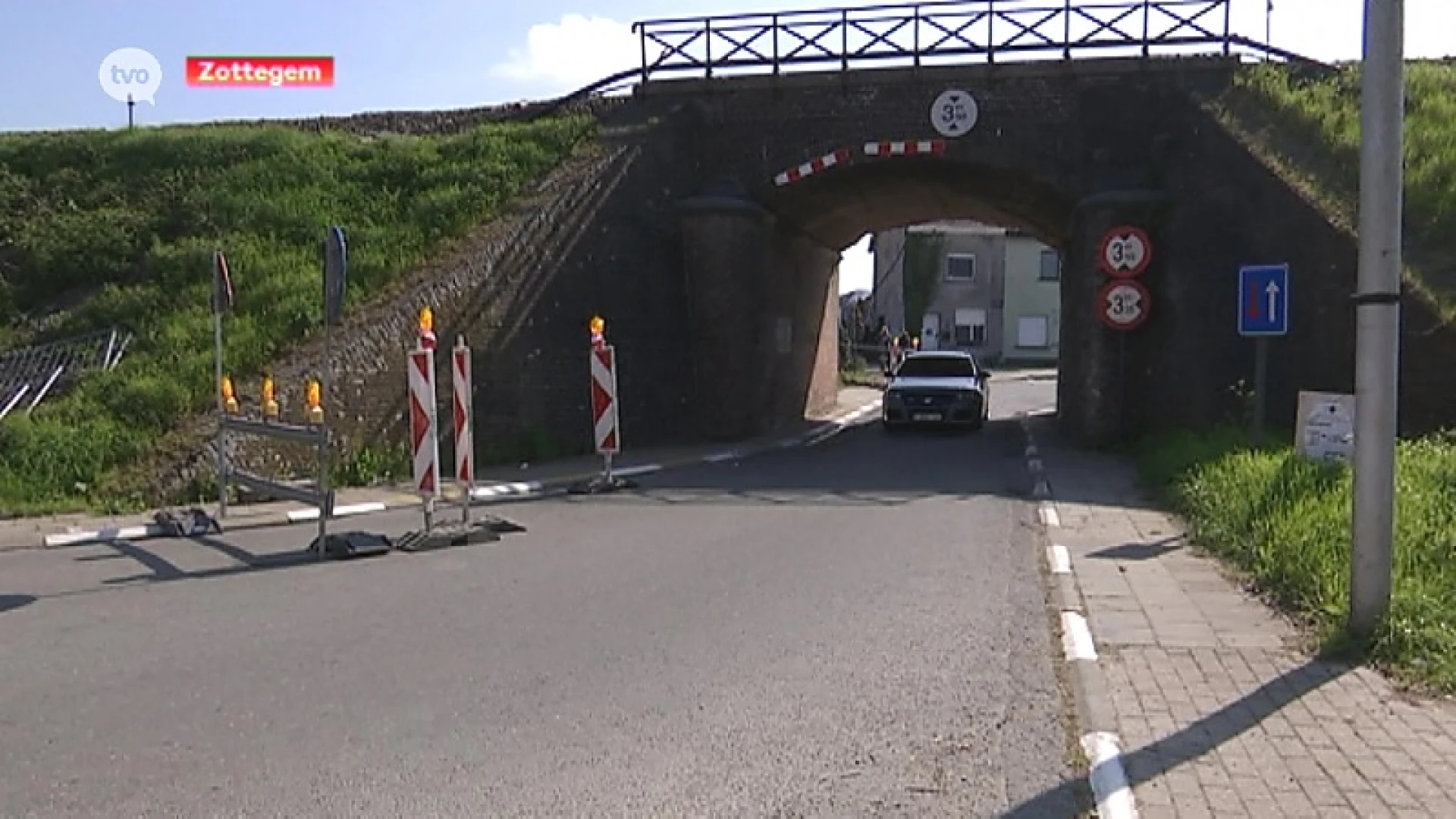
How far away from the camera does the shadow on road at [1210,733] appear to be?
4934mm

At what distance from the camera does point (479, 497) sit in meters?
14.9

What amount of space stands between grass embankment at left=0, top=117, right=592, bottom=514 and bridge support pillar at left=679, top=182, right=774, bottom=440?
2.73 meters

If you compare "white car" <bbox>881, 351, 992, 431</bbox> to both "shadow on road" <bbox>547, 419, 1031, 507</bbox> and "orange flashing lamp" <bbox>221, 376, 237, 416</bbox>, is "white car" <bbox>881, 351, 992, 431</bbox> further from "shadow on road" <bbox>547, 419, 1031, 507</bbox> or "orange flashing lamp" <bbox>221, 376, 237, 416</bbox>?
"orange flashing lamp" <bbox>221, 376, 237, 416</bbox>

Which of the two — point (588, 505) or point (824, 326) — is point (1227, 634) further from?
point (824, 326)

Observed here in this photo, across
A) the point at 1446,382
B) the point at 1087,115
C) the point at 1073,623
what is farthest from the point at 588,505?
the point at 1087,115

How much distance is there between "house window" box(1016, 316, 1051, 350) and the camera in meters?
64.0

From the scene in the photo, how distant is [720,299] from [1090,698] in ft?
55.5

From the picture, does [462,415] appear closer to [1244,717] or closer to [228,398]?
[228,398]

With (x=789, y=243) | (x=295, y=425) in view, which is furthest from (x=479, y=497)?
(x=789, y=243)

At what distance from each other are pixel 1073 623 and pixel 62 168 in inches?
812

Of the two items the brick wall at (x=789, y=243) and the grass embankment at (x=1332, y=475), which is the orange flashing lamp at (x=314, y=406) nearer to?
the brick wall at (x=789, y=243)

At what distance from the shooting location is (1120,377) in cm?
2134

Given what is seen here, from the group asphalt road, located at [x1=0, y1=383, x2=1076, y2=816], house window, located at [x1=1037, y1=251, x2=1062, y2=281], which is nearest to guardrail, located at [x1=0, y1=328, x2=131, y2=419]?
asphalt road, located at [x1=0, y1=383, x2=1076, y2=816]

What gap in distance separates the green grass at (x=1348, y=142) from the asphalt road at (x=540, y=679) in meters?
8.70
